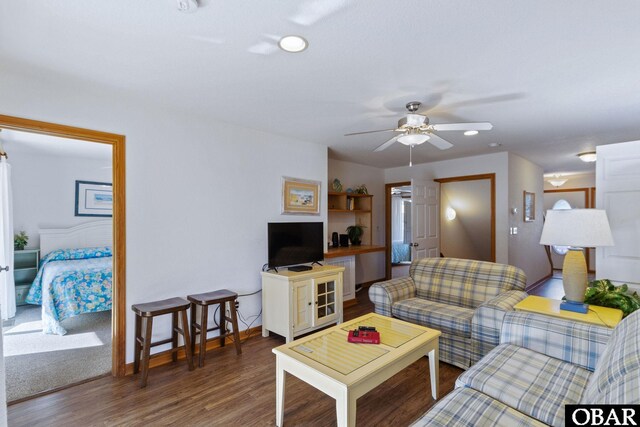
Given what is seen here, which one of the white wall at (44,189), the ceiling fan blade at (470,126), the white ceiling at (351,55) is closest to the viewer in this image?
the white ceiling at (351,55)

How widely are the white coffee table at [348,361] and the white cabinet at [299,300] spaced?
96cm

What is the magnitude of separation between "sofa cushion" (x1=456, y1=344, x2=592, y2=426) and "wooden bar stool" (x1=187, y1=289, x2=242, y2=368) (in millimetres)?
2003

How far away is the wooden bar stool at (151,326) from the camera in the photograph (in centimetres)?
237

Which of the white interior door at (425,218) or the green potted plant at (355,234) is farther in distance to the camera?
the green potted plant at (355,234)

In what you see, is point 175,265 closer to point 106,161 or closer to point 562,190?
point 106,161

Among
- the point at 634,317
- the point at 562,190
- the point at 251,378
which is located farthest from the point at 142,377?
the point at 562,190

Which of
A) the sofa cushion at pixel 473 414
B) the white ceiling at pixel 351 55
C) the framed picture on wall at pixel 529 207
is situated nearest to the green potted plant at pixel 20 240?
the white ceiling at pixel 351 55

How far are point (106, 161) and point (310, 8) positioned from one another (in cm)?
536

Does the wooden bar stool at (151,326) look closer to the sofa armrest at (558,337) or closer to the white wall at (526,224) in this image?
the sofa armrest at (558,337)

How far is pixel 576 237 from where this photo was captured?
6.87 ft

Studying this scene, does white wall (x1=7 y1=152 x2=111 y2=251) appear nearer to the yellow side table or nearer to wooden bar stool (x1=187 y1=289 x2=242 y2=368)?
wooden bar stool (x1=187 y1=289 x2=242 y2=368)

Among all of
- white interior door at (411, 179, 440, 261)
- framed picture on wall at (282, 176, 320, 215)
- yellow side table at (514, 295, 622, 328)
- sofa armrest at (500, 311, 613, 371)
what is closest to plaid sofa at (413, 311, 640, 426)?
sofa armrest at (500, 311, 613, 371)

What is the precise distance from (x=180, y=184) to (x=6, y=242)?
2.18 meters

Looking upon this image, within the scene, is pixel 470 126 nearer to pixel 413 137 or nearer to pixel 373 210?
pixel 413 137
